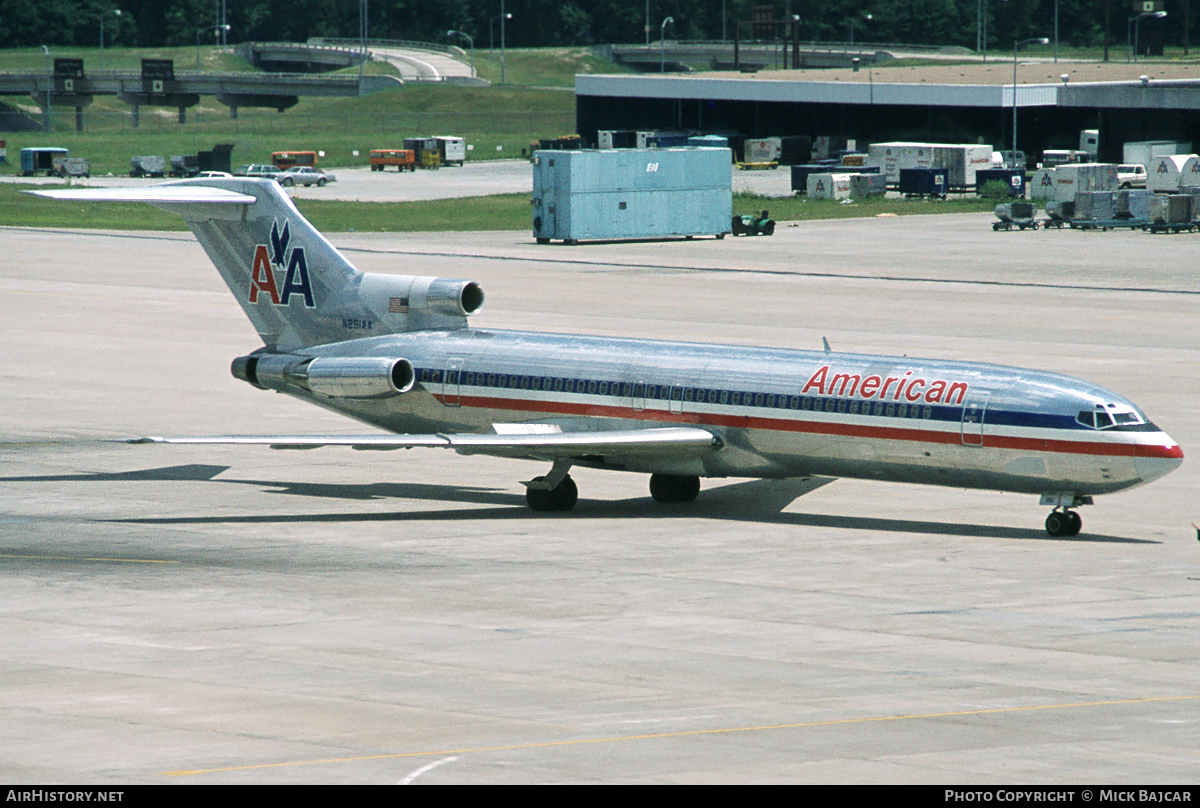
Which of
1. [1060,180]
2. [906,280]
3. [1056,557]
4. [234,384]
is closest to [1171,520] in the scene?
[1056,557]

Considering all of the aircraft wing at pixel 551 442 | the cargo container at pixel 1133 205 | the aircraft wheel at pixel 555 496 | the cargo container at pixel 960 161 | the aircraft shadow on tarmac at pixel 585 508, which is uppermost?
the cargo container at pixel 960 161

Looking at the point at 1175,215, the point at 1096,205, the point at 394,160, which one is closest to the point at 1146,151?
the point at 1096,205

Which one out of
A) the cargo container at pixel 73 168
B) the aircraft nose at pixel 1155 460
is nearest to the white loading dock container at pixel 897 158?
the cargo container at pixel 73 168

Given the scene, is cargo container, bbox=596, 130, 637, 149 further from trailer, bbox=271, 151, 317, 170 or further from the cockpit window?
the cockpit window

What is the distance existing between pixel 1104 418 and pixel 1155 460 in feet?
3.61

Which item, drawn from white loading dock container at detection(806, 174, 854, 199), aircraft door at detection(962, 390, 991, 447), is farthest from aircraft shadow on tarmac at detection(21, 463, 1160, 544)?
white loading dock container at detection(806, 174, 854, 199)

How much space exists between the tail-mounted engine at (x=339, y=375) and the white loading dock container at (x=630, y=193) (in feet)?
190

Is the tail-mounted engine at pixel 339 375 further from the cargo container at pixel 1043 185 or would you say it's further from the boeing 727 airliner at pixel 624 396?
the cargo container at pixel 1043 185

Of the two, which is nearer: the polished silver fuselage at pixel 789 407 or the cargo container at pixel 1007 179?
the polished silver fuselage at pixel 789 407

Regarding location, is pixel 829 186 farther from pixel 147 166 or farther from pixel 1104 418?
pixel 1104 418

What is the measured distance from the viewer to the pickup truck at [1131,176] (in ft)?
387

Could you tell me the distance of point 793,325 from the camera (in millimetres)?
67188

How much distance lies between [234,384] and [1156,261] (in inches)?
1968
